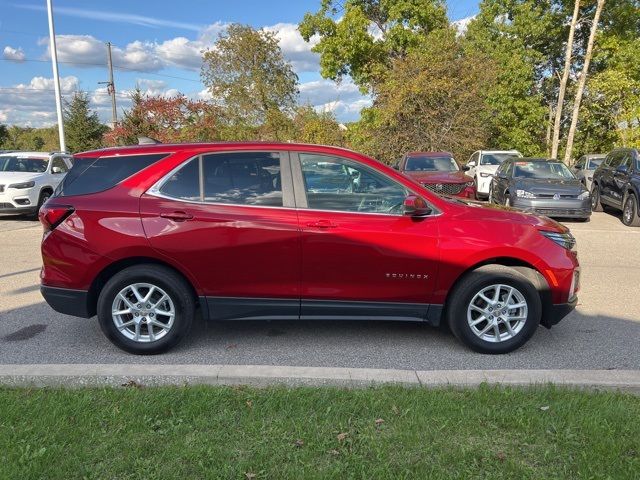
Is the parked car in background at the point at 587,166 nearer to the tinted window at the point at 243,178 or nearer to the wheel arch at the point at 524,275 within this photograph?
the wheel arch at the point at 524,275

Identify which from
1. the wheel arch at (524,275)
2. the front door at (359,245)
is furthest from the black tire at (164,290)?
the wheel arch at (524,275)

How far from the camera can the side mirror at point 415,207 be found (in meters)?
3.97

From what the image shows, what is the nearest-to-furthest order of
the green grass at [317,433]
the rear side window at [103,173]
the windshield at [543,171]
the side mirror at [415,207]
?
the green grass at [317,433]
the side mirror at [415,207]
the rear side window at [103,173]
the windshield at [543,171]

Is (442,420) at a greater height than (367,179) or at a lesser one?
lesser

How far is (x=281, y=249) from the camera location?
4.04 metres

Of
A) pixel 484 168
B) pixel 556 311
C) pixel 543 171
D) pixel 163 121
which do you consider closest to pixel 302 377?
pixel 556 311

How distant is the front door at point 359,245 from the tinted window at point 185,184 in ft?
2.72

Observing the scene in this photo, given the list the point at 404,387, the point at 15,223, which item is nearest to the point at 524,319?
the point at 404,387

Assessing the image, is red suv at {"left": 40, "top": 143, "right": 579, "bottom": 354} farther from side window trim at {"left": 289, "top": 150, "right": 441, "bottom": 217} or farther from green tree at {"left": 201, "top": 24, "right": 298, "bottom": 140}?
green tree at {"left": 201, "top": 24, "right": 298, "bottom": 140}

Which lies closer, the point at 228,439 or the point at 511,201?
the point at 228,439

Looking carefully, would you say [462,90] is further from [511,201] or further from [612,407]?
[612,407]

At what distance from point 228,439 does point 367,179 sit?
232cm

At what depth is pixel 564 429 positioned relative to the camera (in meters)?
2.86

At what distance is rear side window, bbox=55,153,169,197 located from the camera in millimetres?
4199
